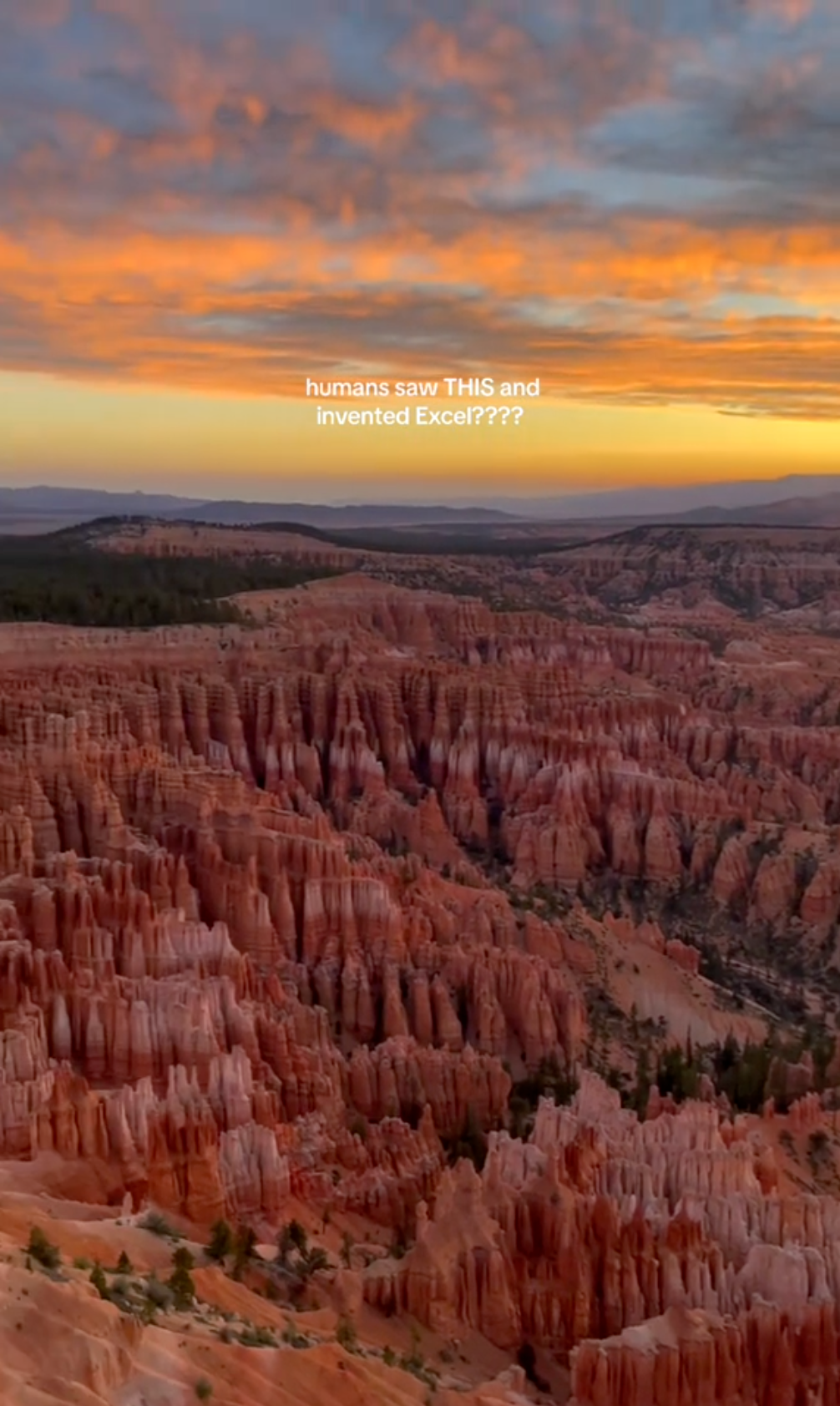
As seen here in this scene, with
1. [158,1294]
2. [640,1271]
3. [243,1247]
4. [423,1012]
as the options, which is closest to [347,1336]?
[243,1247]

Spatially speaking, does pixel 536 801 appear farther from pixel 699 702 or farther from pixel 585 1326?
pixel 585 1326

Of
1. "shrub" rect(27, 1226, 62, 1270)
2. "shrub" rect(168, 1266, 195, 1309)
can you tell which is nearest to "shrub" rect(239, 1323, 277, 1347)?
"shrub" rect(168, 1266, 195, 1309)

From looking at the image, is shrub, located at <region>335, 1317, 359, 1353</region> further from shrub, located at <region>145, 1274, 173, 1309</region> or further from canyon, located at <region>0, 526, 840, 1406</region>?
shrub, located at <region>145, 1274, 173, 1309</region>

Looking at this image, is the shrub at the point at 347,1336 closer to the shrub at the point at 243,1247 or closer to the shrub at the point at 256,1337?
the shrub at the point at 256,1337

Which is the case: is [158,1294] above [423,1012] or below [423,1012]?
above

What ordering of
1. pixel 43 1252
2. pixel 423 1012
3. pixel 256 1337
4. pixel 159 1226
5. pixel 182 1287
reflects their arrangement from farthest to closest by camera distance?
pixel 423 1012
pixel 159 1226
pixel 182 1287
pixel 256 1337
pixel 43 1252

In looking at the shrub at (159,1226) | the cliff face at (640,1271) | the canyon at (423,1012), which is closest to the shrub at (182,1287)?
the canyon at (423,1012)

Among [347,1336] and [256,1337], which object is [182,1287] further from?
[347,1336]
